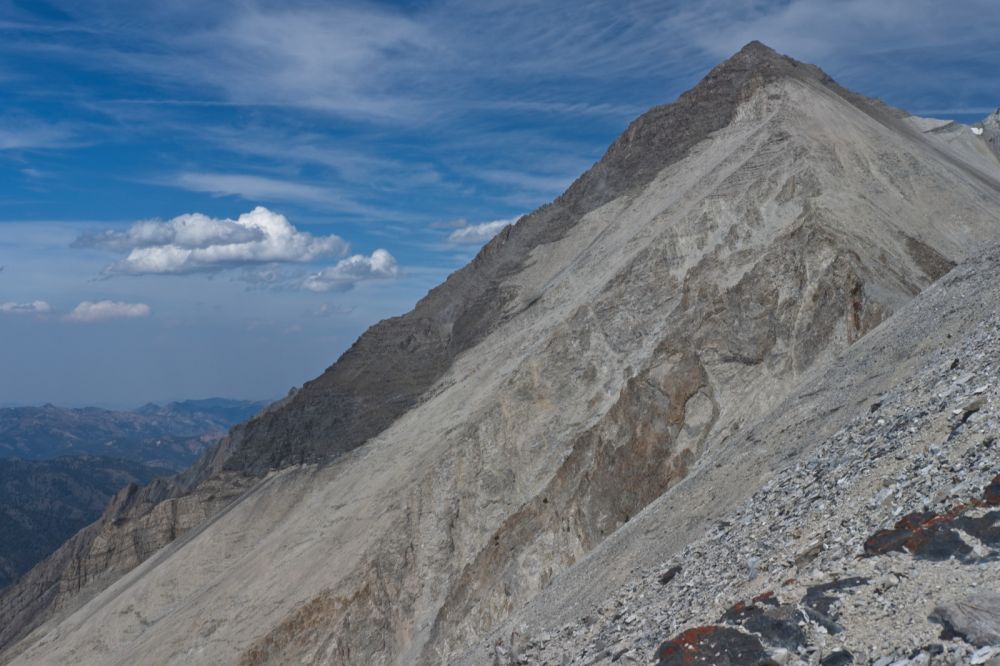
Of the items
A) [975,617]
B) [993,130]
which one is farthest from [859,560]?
[993,130]

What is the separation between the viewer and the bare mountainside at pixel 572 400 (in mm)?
27844

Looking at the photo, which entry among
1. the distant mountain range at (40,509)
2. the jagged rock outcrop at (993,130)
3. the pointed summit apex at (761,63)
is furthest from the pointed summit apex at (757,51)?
the distant mountain range at (40,509)

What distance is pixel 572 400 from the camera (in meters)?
31.2

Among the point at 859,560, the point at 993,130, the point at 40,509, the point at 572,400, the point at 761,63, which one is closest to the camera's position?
the point at 859,560

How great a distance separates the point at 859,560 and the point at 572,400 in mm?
21064

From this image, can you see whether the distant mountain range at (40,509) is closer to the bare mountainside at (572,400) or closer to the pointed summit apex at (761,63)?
the bare mountainside at (572,400)

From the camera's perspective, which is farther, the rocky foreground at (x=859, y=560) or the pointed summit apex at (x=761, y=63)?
the pointed summit apex at (x=761, y=63)

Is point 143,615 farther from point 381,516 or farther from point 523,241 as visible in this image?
point 523,241

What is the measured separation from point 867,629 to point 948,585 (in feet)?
3.06

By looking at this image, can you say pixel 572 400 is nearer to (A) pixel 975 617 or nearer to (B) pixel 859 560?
(B) pixel 859 560

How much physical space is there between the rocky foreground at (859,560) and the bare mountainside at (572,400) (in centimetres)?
313

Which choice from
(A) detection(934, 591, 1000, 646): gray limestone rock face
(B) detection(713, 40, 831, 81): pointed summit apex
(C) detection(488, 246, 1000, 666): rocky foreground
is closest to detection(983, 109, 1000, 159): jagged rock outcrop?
(B) detection(713, 40, 831, 81): pointed summit apex

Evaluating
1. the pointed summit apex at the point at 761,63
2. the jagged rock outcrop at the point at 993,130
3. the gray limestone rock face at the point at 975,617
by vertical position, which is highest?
the pointed summit apex at the point at 761,63

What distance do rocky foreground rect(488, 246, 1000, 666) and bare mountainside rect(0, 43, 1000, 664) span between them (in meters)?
3.13
